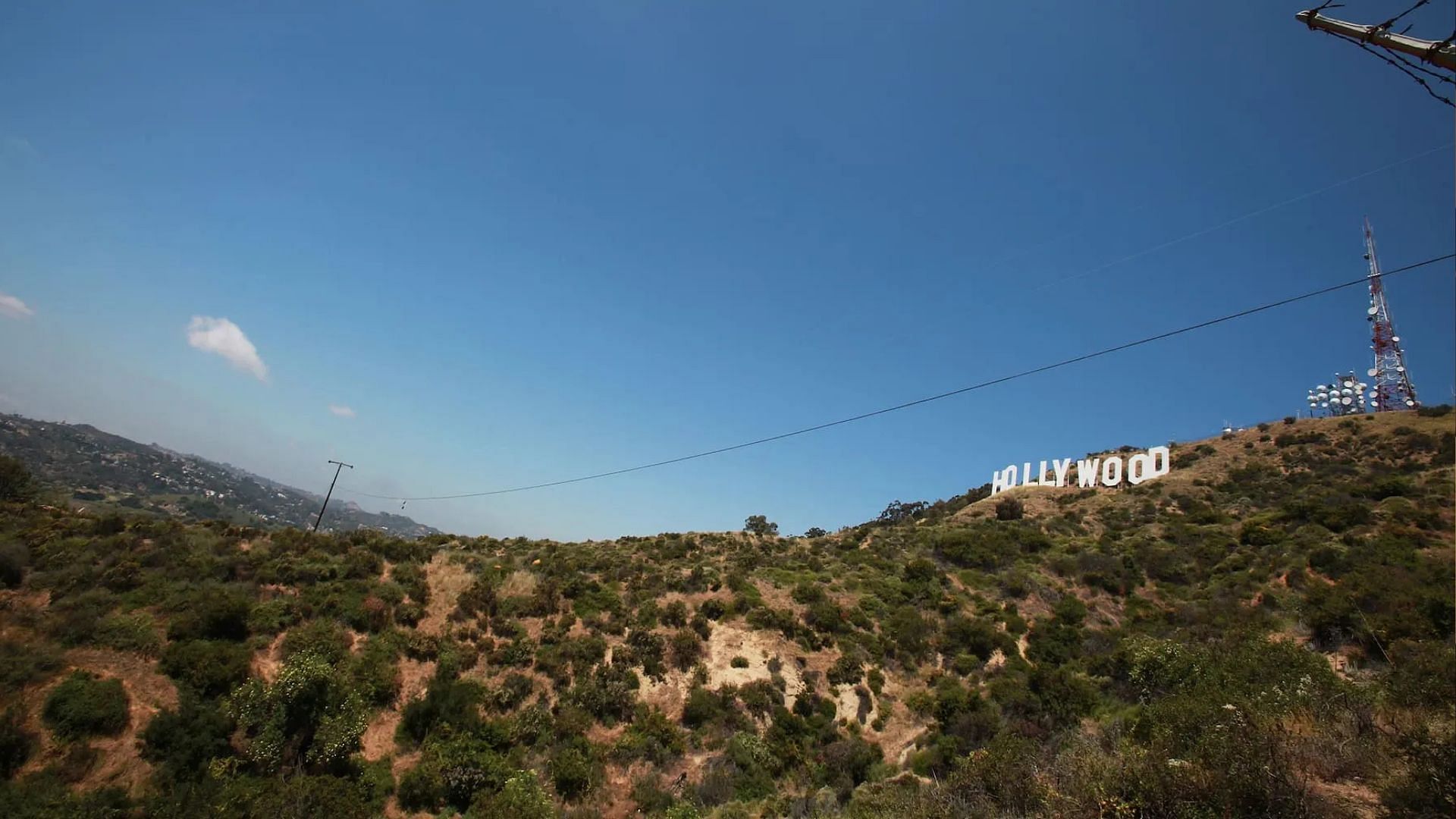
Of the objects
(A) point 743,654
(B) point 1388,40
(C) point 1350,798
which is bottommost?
(A) point 743,654

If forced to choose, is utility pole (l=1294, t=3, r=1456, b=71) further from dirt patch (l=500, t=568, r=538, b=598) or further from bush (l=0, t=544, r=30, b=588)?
bush (l=0, t=544, r=30, b=588)

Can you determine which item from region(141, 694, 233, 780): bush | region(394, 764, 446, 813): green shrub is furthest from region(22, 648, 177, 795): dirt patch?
region(394, 764, 446, 813): green shrub

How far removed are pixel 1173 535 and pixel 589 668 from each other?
142 ft

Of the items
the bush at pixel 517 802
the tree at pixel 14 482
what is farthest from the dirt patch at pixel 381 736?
the tree at pixel 14 482

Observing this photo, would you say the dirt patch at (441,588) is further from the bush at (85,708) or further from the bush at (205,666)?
the bush at (85,708)

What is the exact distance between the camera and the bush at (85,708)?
15.9 meters

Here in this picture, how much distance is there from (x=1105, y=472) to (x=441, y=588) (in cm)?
6438

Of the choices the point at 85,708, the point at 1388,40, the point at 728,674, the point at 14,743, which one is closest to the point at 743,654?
the point at 728,674

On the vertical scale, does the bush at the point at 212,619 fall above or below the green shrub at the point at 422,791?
above

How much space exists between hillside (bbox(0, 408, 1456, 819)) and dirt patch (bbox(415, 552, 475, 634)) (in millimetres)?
205

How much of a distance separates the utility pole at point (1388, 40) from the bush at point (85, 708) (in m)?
36.8

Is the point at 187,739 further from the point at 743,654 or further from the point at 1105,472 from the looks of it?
the point at 1105,472

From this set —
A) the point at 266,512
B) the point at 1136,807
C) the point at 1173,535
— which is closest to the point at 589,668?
the point at 1136,807

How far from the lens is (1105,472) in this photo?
59594mm
